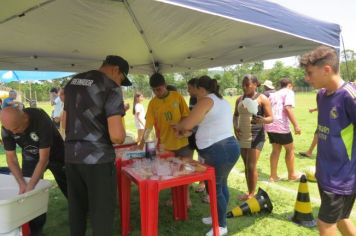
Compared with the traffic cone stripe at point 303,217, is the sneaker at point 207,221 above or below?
below

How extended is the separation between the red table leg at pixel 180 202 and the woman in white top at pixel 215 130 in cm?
64

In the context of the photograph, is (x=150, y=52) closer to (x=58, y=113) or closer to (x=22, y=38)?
(x=22, y=38)

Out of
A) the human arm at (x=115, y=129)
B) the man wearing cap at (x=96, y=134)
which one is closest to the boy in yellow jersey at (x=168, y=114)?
the man wearing cap at (x=96, y=134)

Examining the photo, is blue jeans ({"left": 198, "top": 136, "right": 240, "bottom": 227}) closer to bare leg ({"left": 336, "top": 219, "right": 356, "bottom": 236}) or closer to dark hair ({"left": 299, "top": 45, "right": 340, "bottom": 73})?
bare leg ({"left": 336, "top": 219, "right": 356, "bottom": 236})

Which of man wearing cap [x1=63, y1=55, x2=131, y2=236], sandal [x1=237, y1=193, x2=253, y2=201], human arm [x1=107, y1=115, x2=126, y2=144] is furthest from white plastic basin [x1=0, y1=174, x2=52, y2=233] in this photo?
sandal [x1=237, y1=193, x2=253, y2=201]

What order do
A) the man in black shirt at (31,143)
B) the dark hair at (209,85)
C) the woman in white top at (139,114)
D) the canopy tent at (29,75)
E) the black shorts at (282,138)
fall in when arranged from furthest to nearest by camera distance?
1. the canopy tent at (29,75)
2. the woman in white top at (139,114)
3. the black shorts at (282,138)
4. the dark hair at (209,85)
5. the man in black shirt at (31,143)

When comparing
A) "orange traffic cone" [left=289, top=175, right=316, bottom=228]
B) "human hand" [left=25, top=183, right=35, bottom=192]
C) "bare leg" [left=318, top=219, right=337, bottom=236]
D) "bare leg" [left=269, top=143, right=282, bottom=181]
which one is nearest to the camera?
"bare leg" [left=318, top=219, right=337, bottom=236]

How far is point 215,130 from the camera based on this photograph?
126 inches

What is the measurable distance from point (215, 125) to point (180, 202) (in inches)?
46.8

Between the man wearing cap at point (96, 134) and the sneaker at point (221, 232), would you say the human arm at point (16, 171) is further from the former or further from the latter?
the sneaker at point (221, 232)

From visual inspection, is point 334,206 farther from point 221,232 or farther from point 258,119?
point 258,119

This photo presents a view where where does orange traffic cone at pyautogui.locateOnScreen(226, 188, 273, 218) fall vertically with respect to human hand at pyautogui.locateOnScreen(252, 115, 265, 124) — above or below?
below

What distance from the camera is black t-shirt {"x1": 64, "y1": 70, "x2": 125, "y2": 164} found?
Answer: 2.44 m

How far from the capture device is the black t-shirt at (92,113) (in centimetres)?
244
